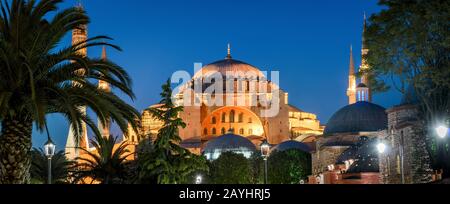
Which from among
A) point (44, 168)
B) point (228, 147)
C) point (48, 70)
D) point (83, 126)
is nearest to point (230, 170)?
point (228, 147)

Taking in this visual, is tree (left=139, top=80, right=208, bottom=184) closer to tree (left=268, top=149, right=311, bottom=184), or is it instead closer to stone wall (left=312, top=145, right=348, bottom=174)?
stone wall (left=312, top=145, right=348, bottom=174)

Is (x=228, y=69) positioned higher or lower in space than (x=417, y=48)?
higher

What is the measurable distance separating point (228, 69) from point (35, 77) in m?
83.2

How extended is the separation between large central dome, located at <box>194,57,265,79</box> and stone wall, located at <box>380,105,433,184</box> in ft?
202

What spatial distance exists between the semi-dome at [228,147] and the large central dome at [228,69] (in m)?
20.5

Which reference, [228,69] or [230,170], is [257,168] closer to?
[230,170]

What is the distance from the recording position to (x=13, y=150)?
14555mm

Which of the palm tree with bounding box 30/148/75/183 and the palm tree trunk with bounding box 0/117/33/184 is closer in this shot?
the palm tree trunk with bounding box 0/117/33/184

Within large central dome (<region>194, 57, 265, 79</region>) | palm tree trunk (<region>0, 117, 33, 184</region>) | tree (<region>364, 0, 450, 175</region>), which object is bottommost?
palm tree trunk (<region>0, 117, 33, 184</region>)

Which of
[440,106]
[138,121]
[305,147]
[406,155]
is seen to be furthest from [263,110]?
[138,121]

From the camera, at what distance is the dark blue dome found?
59938mm

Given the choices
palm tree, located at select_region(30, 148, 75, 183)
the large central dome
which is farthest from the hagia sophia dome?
palm tree, located at select_region(30, 148, 75, 183)
